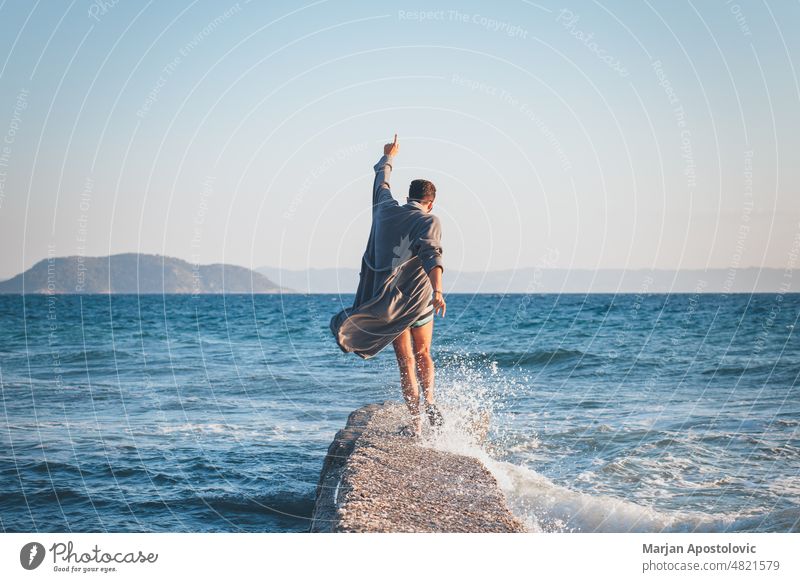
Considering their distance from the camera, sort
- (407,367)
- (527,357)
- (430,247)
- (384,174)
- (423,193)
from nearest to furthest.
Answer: (430,247) < (423,193) < (407,367) < (384,174) < (527,357)

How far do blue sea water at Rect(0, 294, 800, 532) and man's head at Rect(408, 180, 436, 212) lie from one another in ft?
7.42

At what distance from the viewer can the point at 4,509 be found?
729 cm

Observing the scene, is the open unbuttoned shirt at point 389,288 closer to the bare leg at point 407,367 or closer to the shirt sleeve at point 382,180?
the shirt sleeve at point 382,180

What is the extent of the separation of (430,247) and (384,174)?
43.9 inches

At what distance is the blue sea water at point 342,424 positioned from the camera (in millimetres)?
7184

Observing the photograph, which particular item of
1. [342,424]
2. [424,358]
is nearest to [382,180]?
[424,358]

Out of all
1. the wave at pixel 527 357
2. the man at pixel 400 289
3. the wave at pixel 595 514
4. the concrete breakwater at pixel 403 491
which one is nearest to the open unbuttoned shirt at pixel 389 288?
the man at pixel 400 289

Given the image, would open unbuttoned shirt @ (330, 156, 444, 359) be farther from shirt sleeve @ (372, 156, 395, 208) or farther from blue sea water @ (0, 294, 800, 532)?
blue sea water @ (0, 294, 800, 532)

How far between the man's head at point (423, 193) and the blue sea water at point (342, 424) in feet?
7.42

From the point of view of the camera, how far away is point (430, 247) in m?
6.28

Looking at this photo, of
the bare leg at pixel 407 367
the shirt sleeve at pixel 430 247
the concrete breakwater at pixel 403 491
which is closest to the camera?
the concrete breakwater at pixel 403 491

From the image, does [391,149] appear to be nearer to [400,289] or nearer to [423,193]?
[423,193]

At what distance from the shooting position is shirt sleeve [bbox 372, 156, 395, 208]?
692cm
